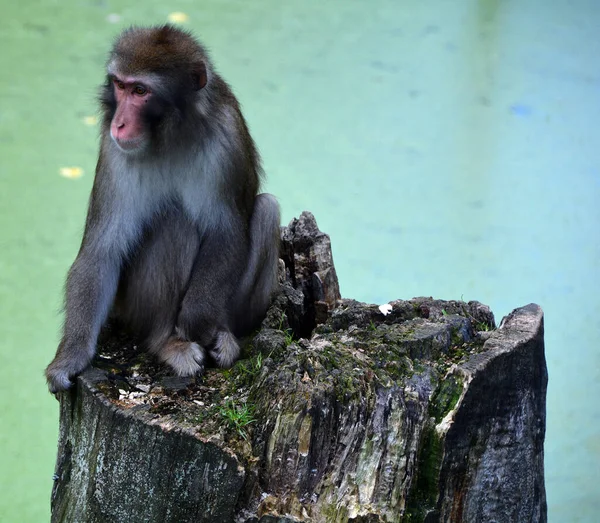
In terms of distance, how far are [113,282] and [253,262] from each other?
2.26 ft

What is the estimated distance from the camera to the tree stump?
2.82 meters

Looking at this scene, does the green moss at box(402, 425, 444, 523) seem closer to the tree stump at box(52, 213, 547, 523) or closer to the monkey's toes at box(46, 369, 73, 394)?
the tree stump at box(52, 213, 547, 523)

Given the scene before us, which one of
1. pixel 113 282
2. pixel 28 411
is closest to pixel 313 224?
pixel 113 282

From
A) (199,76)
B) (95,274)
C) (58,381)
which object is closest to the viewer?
(58,381)

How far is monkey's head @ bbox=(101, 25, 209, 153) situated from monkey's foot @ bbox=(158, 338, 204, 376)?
887 mm

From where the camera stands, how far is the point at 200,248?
4.14 meters

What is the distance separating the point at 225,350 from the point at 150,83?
1.23 metres

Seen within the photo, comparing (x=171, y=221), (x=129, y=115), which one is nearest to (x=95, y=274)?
(x=171, y=221)

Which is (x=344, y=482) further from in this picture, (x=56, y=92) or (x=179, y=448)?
(x=56, y=92)

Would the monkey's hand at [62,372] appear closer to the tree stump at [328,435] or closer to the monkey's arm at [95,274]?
the tree stump at [328,435]

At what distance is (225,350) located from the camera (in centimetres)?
387

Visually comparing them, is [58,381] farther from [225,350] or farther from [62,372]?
[225,350]

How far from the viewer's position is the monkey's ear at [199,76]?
12.2 feet

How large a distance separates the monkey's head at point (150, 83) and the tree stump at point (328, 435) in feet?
3.49
